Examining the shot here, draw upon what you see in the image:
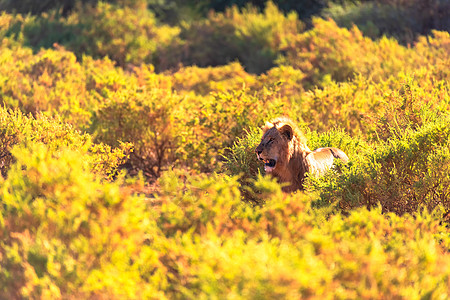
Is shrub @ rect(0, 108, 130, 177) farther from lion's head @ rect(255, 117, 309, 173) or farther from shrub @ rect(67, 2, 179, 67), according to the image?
shrub @ rect(67, 2, 179, 67)

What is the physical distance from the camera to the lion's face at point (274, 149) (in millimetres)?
7441

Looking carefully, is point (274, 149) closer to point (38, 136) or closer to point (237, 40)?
point (38, 136)

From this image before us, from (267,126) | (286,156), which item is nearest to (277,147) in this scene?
(286,156)

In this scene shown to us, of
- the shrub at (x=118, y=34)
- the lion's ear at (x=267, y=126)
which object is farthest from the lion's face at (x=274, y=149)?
the shrub at (x=118, y=34)

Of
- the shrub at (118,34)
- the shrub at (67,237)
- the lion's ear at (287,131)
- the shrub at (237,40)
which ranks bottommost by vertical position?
the shrub at (237,40)

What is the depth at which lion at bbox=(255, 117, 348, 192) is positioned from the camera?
7.46 m

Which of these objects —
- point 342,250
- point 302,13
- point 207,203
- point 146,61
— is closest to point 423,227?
point 342,250

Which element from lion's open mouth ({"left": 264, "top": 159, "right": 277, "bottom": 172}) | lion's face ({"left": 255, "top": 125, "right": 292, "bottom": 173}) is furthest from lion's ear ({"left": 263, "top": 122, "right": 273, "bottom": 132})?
lion's open mouth ({"left": 264, "top": 159, "right": 277, "bottom": 172})

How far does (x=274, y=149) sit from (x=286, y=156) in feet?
0.58

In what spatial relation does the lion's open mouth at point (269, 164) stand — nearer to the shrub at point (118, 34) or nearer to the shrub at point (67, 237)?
the shrub at point (67, 237)

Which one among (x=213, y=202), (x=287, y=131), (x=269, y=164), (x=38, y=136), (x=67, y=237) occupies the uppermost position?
(x=67, y=237)

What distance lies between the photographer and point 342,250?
4.30 m

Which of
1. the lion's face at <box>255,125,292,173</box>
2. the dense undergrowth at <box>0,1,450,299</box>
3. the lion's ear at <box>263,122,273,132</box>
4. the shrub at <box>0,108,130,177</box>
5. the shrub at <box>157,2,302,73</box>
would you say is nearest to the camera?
the dense undergrowth at <box>0,1,450,299</box>

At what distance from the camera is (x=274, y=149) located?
7.45 m
